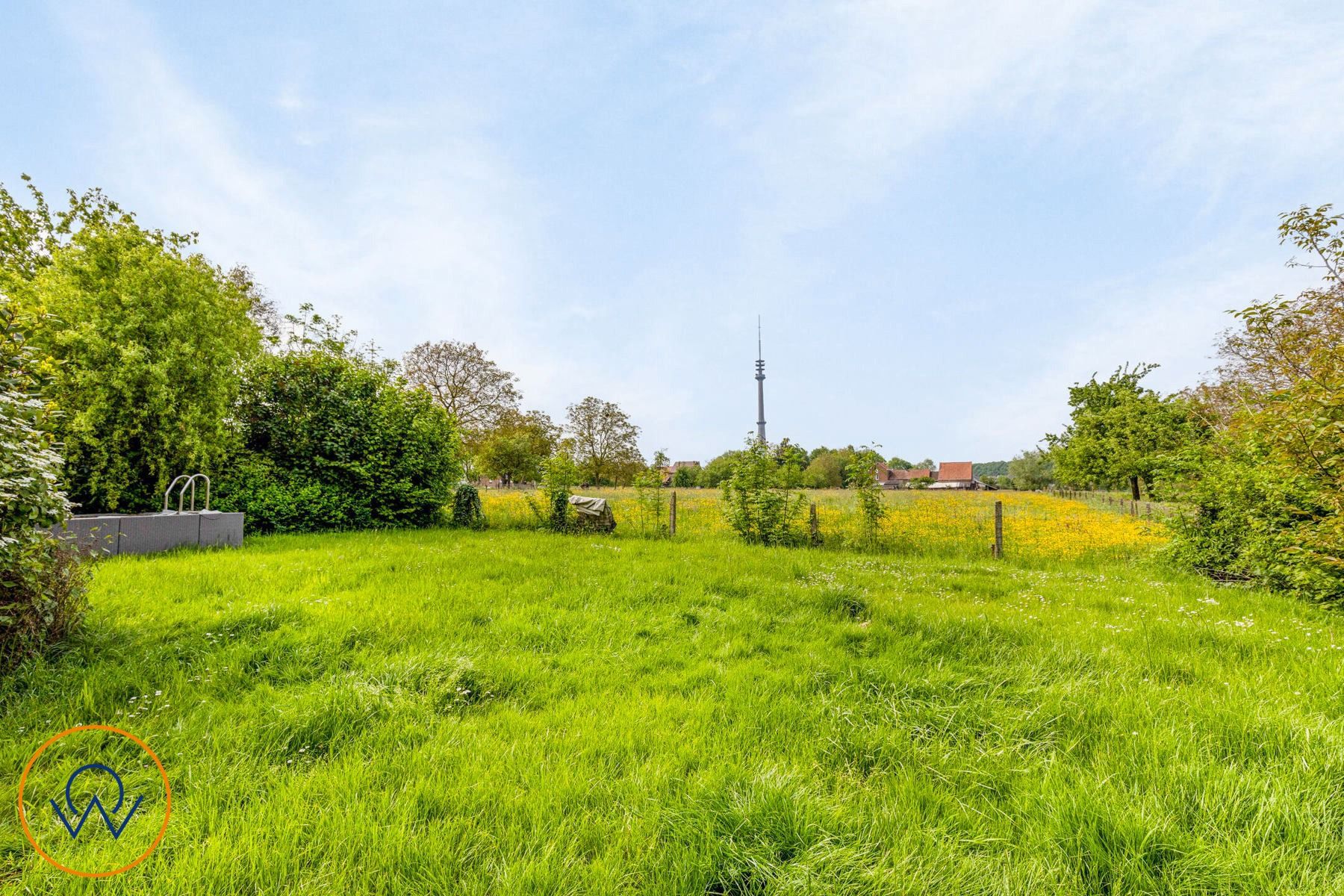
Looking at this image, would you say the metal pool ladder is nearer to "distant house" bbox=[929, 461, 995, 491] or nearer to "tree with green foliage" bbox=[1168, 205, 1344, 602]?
"tree with green foliage" bbox=[1168, 205, 1344, 602]

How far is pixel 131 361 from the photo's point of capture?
25.9 feet


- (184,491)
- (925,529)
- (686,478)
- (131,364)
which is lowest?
(925,529)

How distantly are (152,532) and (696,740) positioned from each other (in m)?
8.00

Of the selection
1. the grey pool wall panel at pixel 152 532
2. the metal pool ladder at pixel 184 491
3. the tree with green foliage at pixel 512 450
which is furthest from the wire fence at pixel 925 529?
the tree with green foliage at pixel 512 450

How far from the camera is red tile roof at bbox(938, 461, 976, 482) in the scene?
8112cm

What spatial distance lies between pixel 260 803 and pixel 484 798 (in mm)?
870

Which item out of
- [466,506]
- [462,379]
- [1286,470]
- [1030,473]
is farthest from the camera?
[1030,473]

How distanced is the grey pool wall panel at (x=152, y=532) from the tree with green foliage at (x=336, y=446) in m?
2.25

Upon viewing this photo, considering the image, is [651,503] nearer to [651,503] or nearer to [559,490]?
[651,503]

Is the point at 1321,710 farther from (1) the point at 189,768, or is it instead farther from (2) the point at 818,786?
(1) the point at 189,768

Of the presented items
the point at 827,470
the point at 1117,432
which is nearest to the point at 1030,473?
the point at 827,470

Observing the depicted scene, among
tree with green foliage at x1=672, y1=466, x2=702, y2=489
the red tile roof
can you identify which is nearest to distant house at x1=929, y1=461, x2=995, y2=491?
the red tile roof

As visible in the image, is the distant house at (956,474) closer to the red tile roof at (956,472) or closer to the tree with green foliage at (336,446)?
the red tile roof at (956,472)

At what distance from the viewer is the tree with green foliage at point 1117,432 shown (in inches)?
987
